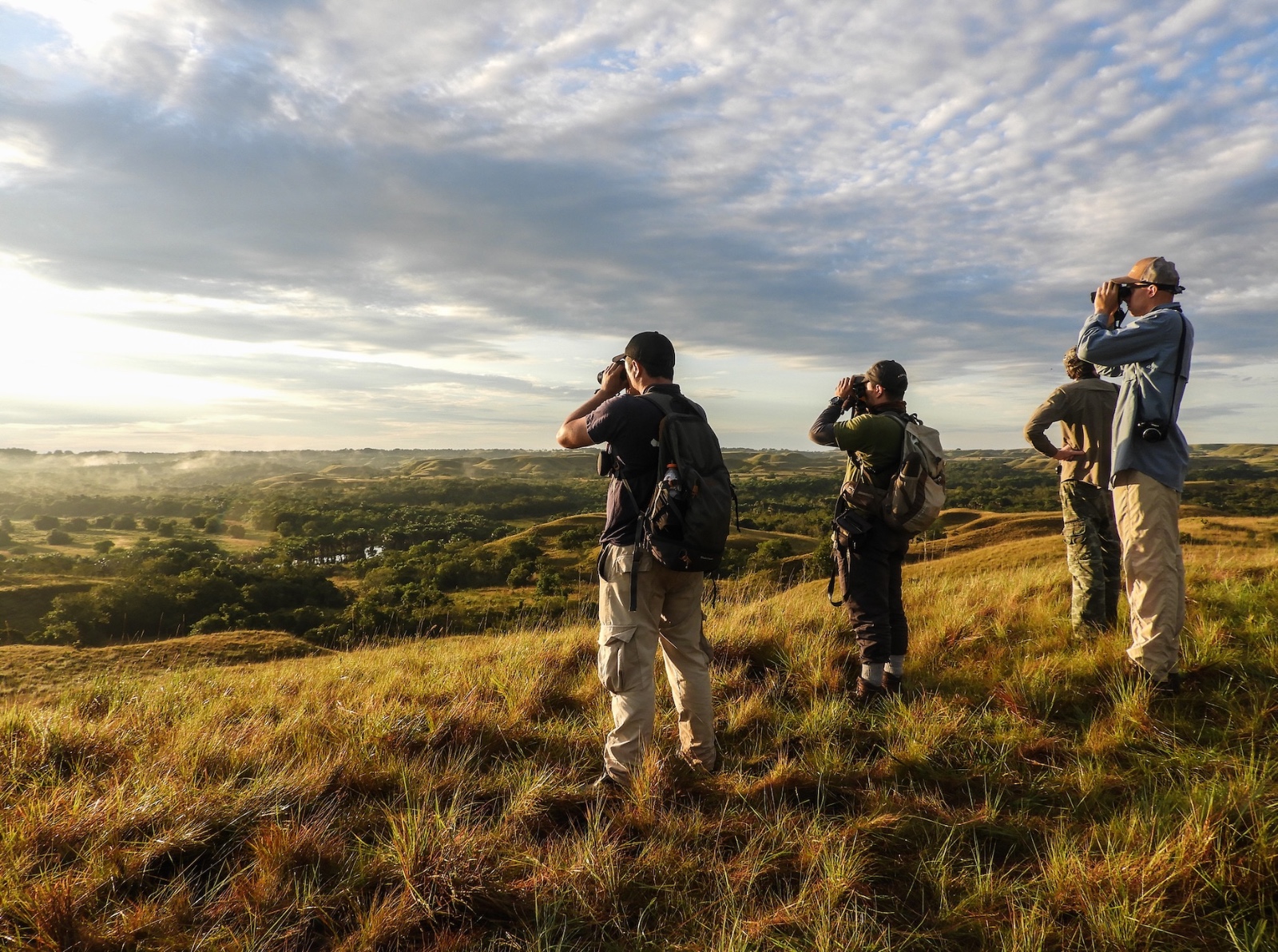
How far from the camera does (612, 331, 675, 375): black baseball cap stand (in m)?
3.87

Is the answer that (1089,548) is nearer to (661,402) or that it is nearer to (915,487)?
(915,487)

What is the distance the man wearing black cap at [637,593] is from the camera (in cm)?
371

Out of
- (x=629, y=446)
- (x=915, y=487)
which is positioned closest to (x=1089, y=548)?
(x=915, y=487)

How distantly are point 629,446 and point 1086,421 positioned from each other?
433cm

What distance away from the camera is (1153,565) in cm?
423

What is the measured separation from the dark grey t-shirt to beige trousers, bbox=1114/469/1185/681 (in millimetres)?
3054

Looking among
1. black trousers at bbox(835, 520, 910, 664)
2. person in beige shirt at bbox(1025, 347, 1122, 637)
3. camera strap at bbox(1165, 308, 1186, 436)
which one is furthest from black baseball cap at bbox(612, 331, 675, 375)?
person in beige shirt at bbox(1025, 347, 1122, 637)

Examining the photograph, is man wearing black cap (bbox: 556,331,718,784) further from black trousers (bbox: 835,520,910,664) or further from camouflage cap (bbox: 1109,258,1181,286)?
camouflage cap (bbox: 1109,258,1181,286)

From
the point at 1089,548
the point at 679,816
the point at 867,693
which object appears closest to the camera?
the point at 679,816

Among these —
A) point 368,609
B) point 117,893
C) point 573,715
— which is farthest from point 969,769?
point 368,609

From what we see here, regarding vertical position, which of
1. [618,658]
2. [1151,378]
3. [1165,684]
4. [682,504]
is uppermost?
[1151,378]

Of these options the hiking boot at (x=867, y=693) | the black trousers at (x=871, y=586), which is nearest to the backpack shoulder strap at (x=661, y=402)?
the black trousers at (x=871, y=586)

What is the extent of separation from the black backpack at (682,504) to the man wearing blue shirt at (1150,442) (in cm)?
267

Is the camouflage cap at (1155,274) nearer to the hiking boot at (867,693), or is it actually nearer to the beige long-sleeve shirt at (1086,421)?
the beige long-sleeve shirt at (1086,421)
